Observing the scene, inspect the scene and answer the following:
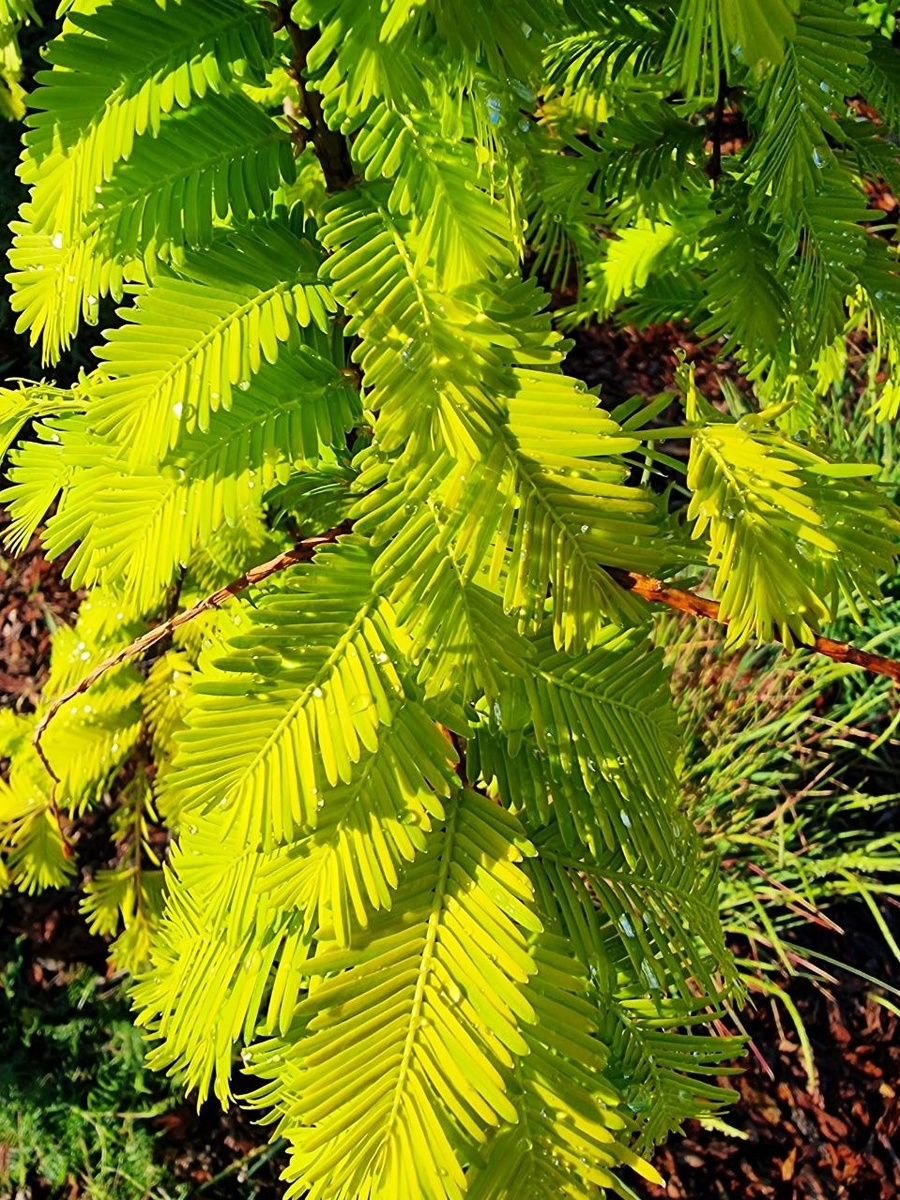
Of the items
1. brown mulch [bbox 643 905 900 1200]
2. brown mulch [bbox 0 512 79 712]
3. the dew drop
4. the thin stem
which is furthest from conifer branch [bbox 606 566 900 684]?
brown mulch [bbox 0 512 79 712]

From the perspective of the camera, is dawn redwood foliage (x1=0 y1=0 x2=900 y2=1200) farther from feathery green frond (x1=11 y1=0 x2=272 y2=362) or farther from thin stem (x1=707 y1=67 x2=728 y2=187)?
thin stem (x1=707 y1=67 x2=728 y2=187)

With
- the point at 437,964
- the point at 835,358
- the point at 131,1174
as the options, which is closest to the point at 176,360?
the point at 437,964

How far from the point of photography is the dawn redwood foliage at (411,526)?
493 mm

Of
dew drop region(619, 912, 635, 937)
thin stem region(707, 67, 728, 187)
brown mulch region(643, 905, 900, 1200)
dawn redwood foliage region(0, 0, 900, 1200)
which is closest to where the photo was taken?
dawn redwood foliage region(0, 0, 900, 1200)

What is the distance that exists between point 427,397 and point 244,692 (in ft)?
0.71

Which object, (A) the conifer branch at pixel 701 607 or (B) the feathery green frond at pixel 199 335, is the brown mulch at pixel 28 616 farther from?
(A) the conifer branch at pixel 701 607

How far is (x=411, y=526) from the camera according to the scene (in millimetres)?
518

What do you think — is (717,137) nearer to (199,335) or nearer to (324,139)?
(324,139)

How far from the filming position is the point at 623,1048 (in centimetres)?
77

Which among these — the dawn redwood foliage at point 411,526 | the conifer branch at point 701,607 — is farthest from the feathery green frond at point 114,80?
the conifer branch at point 701,607

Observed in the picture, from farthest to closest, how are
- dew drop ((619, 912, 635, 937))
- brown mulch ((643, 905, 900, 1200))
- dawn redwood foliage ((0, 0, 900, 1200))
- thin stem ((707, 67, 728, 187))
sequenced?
brown mulch ((643, 905, 900, 1200))
thin stem ((707, 67, 728, 187))
dew drop ((619, 912, 635, 937))
dawn redwood foliage ((0, 0, 900, 1200))

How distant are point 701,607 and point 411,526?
0.19m

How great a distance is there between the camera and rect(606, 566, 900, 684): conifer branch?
531 millimetres

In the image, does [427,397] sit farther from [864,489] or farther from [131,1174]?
[131,1174]
